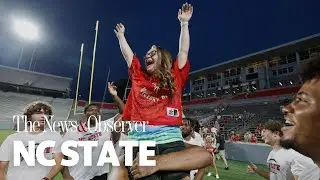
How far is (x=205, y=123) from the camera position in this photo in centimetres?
3516

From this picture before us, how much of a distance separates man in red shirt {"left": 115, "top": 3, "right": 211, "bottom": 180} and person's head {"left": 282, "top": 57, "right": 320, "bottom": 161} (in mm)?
885

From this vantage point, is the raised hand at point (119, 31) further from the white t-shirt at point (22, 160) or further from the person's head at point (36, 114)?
the white t-shirt at point (22, 160)

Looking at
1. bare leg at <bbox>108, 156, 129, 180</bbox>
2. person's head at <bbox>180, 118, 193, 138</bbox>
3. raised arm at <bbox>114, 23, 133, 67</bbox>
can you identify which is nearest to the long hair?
raised arm at <bbox>114, 23, 133, 67</bbox>

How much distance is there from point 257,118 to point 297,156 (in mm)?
27317

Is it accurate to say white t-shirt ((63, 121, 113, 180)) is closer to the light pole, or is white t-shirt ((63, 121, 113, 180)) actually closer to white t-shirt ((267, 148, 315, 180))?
white t-shirt ((267, 148, 315, 180))

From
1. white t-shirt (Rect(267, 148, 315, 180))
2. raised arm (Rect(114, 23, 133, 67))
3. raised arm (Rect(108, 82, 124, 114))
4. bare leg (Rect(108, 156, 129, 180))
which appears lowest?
white t-shirt (Rect(267, 148, 315, 180))

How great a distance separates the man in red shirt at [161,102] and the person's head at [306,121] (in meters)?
0.89

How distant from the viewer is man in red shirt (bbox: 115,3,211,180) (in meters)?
2.15

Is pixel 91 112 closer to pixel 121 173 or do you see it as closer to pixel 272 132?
pixel 272 132

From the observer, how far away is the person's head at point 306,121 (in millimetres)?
1318

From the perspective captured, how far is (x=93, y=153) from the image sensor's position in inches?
227

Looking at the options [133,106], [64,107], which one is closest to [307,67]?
[133,106]

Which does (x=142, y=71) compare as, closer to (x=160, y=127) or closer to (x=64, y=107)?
(x=160, y=127)

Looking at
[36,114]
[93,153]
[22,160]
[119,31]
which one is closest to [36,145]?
[22,160]
